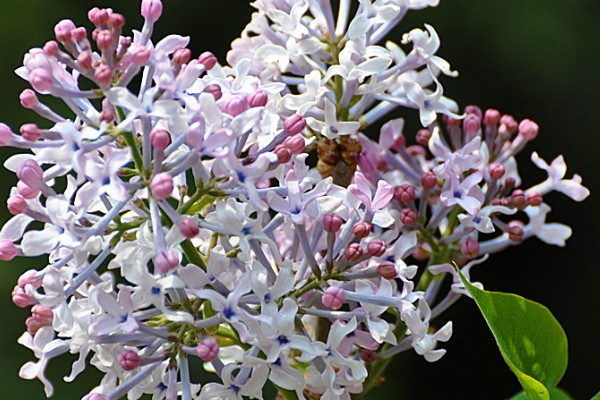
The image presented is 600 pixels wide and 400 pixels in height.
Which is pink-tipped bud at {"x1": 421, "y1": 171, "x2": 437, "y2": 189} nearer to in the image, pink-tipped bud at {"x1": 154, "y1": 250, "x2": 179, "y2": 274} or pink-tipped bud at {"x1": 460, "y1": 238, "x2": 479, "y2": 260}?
pink-tipped bud at {"x1": 460, "y1": 238, "x2": 479, "y2": 260}

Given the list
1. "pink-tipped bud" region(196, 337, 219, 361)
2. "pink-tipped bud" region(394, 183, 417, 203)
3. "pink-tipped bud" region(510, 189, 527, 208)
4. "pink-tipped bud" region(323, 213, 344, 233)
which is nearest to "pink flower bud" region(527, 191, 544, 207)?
"pink-tipped bud" region(510, 189, 527, 208)

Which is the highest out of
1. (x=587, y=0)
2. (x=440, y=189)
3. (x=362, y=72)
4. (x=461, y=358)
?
(x=362, y=72)

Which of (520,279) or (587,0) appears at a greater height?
(587,0)

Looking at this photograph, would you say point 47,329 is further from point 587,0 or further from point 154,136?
point 587,0

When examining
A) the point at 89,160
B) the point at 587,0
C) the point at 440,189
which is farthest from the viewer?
the point at 587,0

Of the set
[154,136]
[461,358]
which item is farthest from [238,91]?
[461,358]
